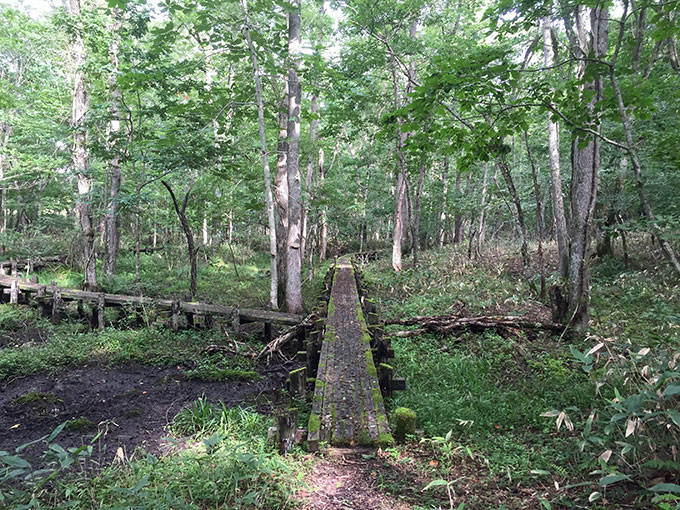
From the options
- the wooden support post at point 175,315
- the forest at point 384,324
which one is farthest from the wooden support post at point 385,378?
the wooden support post at point 175,315

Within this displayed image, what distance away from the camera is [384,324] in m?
9.09

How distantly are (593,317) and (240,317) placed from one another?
8.57 m

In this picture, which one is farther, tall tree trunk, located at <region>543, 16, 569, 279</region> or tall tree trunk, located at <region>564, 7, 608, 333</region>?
tall tree trunk, located at <region>543, 16, 569, 279</region>

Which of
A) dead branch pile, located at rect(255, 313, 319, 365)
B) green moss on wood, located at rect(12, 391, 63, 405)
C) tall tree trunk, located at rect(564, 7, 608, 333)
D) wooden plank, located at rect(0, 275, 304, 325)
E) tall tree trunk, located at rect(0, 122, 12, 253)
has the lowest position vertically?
green moss on wood, located at rect(12, 391, 63, 405)

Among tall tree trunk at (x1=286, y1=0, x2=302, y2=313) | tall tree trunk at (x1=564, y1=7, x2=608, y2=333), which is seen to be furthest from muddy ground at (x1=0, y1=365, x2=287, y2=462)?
tall tree trunk at (x1=564, y1=7, x2=608, y2=333)

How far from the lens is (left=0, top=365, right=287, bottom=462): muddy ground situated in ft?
17.6

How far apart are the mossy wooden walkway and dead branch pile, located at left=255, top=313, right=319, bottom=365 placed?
0.51 m

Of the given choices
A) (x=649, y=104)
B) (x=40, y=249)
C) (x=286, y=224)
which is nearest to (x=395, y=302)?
(x=286, y=224)

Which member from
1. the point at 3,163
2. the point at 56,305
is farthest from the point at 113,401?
the point at 3,163

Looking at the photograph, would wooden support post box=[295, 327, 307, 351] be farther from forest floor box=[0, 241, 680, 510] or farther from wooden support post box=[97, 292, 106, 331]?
wooden support post box=[97, 292, 106, 331]

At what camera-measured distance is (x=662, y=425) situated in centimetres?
313

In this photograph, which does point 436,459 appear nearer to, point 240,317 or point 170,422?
point 170,422

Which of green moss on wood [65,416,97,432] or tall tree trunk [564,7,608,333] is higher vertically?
tall tree trunk [564,7,608,333]

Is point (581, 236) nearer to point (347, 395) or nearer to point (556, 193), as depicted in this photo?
point (556, 193)
